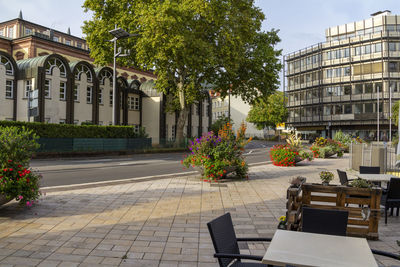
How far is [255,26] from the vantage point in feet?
104

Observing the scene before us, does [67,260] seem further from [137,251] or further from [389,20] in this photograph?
[389,20]

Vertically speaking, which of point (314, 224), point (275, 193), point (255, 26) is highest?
point (255, 26)

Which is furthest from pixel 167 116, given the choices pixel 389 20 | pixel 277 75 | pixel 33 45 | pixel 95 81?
pixel 389 20

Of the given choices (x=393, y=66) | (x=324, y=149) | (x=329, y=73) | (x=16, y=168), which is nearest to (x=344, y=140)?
(x=324, y=149)

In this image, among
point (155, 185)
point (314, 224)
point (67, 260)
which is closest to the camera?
point (314, 224)

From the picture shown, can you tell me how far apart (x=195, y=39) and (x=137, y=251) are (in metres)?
24.1

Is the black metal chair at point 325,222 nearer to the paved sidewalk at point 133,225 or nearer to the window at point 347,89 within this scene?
the paved sidewalk at point 133,225

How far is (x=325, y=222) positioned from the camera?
3752mm

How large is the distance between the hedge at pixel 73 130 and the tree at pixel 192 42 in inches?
230

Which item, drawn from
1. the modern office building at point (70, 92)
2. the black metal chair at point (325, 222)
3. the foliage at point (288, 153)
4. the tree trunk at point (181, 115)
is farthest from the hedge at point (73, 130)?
the black metal chair at point (325, 222)

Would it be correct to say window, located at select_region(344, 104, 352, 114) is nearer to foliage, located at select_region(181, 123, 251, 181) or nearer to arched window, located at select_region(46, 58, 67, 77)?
arched window, located at select_region(46, 58, 67, 77)

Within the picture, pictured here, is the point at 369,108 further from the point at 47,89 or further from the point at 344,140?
the point at 47,89

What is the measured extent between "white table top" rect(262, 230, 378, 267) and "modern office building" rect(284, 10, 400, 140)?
59.0 meters

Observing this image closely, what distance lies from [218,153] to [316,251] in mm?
9157
